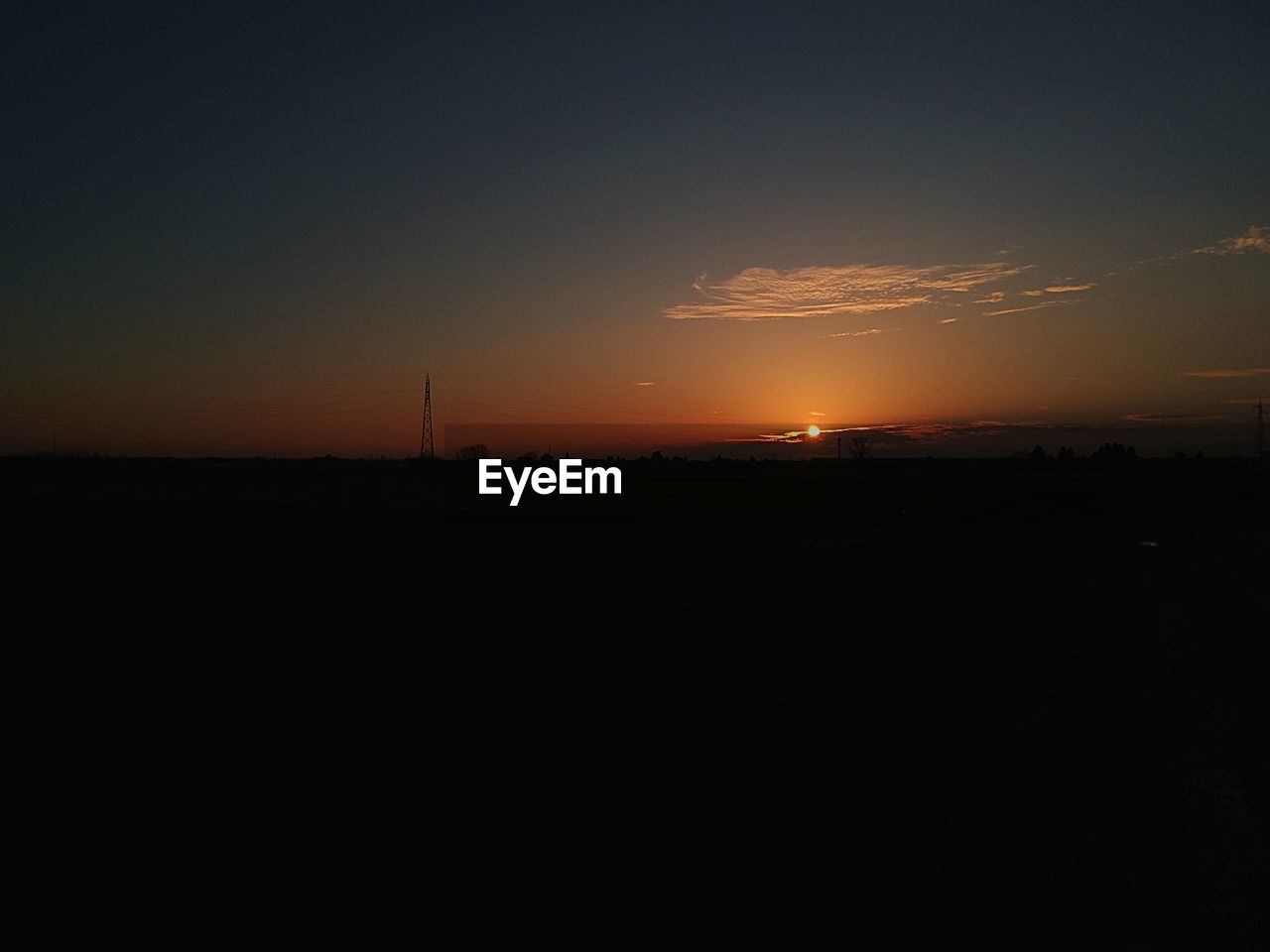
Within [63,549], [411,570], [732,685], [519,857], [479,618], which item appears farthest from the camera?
[63,549]

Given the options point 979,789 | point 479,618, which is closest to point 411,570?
point 479,618

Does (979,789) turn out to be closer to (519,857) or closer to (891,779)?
(891,779)

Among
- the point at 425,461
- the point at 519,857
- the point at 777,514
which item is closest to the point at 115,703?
the point at 519,857

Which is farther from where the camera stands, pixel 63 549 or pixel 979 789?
pixel 63 549

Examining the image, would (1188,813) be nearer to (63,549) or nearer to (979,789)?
(979,789)

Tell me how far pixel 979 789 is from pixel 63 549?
2303 centimetres

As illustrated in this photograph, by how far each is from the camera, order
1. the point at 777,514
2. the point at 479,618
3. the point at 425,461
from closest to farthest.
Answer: the point at 479,618 → the point at 777,514 → the point at 425,461

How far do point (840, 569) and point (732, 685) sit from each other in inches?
460

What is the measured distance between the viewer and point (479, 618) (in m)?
14.5

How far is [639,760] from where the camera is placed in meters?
7.39

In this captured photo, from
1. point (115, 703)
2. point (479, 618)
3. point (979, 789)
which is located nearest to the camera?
point (979, 789)

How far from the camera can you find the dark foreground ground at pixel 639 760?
196 inches

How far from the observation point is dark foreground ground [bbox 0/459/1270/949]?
4.97 meters

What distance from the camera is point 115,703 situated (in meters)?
9.25
